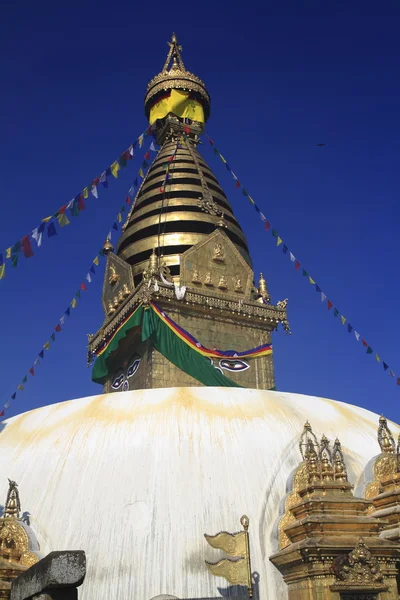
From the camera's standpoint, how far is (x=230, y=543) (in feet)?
25.9

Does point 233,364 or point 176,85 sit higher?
point 176,85

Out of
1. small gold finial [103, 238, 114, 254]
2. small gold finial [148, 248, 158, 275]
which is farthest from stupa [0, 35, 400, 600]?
small gold finial [103, 238, 114, 254]

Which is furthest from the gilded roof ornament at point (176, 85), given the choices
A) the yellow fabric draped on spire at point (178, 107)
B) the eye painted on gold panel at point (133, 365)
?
the eye painted on gold panel at point (133, 365)

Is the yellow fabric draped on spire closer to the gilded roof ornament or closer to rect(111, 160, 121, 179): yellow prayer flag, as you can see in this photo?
the gilded roof ornament

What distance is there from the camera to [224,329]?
19.5 m

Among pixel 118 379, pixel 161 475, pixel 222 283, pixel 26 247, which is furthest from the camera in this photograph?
pixel 222 283

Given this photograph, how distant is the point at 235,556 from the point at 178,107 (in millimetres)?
21122

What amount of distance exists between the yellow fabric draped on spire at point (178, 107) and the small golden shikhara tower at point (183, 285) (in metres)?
2.45

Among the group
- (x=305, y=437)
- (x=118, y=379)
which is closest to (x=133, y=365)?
(x=118, y=379)

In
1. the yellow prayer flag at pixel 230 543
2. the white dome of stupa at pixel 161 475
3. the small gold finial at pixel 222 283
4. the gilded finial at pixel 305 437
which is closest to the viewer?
the yellow prayer flag at pixel 230 543

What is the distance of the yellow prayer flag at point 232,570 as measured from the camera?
25.3ft

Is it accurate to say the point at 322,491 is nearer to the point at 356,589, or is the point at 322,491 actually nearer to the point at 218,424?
the point at 356,589

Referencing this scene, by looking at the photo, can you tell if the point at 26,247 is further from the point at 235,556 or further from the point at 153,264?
the point at 235,556

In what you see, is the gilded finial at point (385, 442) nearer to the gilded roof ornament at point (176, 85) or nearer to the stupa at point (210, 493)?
the stupa at point (210, 493)
